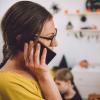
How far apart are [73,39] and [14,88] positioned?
3.70 metres

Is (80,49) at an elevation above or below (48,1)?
below

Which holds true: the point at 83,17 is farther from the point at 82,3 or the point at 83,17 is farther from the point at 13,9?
the point at 13,9

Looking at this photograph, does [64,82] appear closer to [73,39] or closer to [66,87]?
[66,87]

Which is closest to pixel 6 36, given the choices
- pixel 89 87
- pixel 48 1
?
pixel 89 87

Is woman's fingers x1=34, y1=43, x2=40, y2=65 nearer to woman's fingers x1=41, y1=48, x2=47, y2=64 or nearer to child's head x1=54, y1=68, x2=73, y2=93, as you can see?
woman's fingers x1=41, y1=48, x2=47, y2=64

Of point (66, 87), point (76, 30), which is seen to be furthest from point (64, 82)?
point (76, 30)

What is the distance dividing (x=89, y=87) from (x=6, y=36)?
3.27 m

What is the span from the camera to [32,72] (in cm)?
101

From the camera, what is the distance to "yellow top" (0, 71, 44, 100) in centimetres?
93

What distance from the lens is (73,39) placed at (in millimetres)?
4586

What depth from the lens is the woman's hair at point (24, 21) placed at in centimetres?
99

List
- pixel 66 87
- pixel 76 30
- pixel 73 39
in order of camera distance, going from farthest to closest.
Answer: pixel 73 39, pixel 76 30, pixel 66 87

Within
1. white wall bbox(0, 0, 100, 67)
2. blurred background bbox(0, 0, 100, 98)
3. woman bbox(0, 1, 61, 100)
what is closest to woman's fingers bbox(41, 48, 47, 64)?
woman bbox(0, 1, 61, 100)

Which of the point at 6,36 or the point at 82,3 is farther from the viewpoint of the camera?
the point at 82,3
